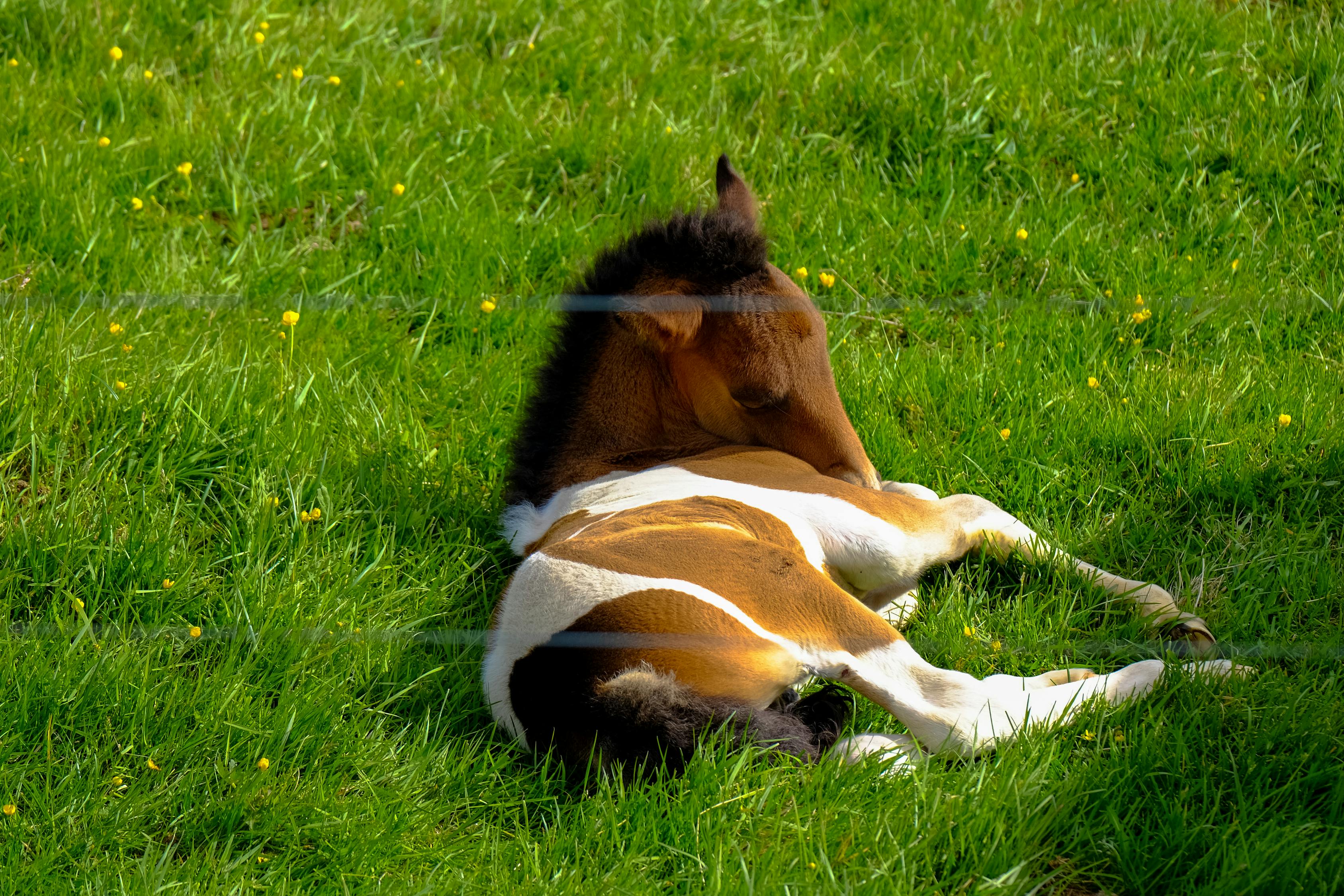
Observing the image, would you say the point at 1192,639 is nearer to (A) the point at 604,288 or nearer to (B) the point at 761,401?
(B) the point at 761,401

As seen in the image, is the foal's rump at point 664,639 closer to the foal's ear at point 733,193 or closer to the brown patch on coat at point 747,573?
the brown patch on coat at point 747,573

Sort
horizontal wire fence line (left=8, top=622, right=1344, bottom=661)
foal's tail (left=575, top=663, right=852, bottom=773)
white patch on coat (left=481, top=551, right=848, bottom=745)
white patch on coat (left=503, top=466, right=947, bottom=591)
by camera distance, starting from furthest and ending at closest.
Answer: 1. white patch on coat (left=503, top=466, right=947, bottom=591)
2. horizontal wire fence line (left=8, top=622, right=1344, bottom=661)
3. white patch on coat (left=481, top=551, right=848, bottom=745)
4. foal's tail (left=575, top=663, right=852, bottom=773)

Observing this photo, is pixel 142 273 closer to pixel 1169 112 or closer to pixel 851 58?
pixel 851 58

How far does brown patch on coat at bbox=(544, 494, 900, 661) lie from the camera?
3.15m

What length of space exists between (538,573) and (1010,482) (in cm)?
193

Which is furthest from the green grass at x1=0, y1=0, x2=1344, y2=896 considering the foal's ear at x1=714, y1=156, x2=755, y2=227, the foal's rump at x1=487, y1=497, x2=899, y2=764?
the foal's ear at x1=714, y1=156, x2=755, y2=227

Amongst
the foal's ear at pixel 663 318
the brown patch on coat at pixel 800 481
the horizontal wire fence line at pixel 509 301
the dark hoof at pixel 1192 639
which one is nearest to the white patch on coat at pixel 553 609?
the brown patch on coat at pixel 800 481

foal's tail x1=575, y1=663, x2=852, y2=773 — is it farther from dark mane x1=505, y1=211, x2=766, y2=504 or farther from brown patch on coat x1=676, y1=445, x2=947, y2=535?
dark mane x1=505, y1=211, x2=766, y2=504

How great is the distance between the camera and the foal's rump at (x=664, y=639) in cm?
292

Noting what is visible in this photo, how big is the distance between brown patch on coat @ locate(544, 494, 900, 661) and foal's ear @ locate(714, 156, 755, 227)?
1.29 m

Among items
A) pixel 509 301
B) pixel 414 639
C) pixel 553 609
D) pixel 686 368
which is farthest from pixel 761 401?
pixel 509 301

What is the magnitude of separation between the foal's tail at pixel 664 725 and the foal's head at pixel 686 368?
3.41 ft

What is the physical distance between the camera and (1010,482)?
14.3 feet

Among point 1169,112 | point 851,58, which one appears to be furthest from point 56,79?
point 1169,112
